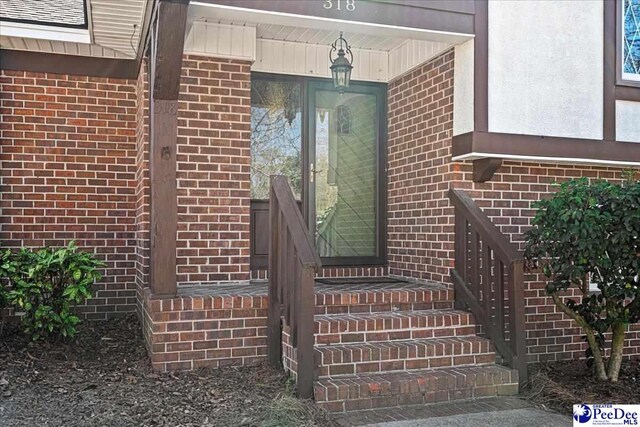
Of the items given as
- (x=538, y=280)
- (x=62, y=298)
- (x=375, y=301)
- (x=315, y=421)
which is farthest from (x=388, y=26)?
(x=62, y=298)

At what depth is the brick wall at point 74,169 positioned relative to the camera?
20.8 feet

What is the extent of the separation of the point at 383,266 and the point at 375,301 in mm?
1522

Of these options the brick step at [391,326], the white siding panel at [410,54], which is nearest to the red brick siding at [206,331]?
the brick step at [391,326]

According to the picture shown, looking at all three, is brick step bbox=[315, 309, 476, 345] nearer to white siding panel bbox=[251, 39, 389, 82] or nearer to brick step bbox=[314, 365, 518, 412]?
brick step bbox=[314, 365, 518, 412]

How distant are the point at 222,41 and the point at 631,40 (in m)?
4.03

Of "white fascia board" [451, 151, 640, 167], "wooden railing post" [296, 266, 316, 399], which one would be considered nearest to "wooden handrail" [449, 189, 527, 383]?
"white fascia board" [451, 151, 640, 167]

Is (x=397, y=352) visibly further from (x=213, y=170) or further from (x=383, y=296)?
(x=213, y=170)

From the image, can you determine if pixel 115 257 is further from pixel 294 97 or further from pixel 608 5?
pixel 608 5

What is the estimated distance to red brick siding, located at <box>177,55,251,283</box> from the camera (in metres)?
5.87

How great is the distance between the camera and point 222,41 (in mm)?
5977

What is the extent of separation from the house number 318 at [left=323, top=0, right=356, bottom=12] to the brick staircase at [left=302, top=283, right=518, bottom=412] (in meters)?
2.37

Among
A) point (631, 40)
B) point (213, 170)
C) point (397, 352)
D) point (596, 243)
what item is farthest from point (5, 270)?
point (631, 40)

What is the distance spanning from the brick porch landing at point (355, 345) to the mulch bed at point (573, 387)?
0.24m

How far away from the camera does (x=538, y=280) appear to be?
6035mm
